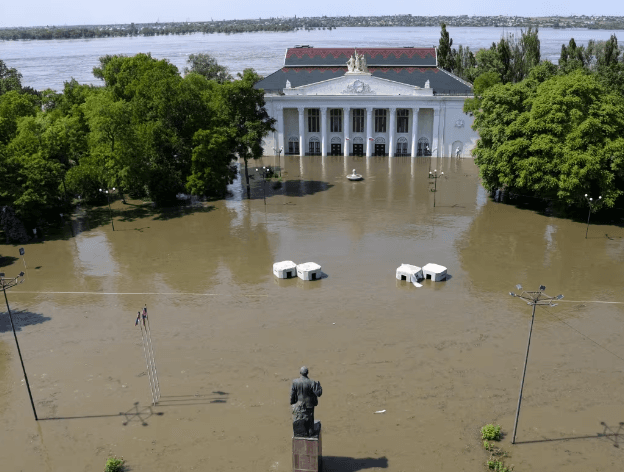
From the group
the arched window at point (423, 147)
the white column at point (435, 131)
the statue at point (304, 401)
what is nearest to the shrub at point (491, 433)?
the statue at point (304, 401)

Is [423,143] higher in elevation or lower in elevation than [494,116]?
lower

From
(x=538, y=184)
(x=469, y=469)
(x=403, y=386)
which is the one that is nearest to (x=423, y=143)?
(x=538, y=184)

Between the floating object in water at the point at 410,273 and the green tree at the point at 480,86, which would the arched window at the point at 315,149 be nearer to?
the green tree at the point at 480,86

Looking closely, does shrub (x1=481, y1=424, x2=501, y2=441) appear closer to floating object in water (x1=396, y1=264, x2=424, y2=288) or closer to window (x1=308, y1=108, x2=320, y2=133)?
floating object in water (x1=396, y1=264, x2=424, y2=288)

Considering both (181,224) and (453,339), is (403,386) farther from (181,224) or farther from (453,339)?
(181,224)

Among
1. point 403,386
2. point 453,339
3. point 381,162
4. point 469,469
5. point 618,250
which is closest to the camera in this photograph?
point 469,469

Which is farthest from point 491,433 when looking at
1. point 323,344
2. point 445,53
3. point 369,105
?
point 445,53
